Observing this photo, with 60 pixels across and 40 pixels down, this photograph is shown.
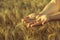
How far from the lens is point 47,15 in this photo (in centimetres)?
109

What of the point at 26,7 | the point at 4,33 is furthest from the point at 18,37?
the point at 26,7

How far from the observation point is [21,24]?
1.13 m

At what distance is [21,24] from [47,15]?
0.16 meters

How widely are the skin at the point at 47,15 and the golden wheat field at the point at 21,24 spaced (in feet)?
0.09

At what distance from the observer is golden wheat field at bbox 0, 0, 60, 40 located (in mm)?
1076

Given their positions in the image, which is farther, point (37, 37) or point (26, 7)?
point (26, 7)

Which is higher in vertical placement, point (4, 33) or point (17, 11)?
point (17, 11)

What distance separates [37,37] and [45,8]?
197 millimetres

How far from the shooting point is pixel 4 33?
3.71 feet

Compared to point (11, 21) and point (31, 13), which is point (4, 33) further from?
point (31, 13)

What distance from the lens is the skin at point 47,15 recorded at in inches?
42.4

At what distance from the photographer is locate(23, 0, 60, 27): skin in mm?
1076

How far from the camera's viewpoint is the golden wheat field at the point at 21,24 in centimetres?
108

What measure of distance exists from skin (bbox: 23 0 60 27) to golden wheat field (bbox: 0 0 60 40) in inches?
1.1
